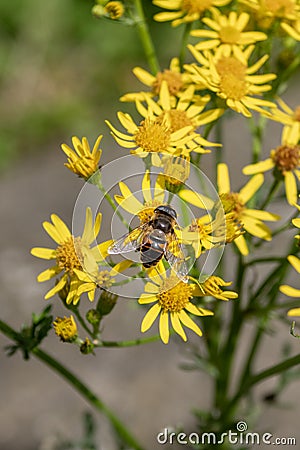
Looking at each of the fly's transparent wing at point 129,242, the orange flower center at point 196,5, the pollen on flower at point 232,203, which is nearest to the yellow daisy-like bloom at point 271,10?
the orange flower center at point 196,5

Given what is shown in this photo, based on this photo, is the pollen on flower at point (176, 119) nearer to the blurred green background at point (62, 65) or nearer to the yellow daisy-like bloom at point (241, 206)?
the yellow daisy-like bloom at point (241, 206)

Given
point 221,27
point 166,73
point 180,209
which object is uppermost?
point 221,27

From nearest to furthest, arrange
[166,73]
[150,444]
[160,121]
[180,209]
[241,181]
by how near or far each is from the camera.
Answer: [180,209] → [160,121] → [166,73] → [150,444] → [241,181]

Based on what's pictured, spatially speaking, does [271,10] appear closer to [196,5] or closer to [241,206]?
[196,5]

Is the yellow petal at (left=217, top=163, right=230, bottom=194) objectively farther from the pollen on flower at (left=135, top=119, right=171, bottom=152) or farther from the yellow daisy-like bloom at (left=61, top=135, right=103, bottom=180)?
the yellow daisy-like bloom at (left=61, top=135, right=103, bottom=180)

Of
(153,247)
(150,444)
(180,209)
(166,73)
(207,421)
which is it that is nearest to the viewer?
(153,247)

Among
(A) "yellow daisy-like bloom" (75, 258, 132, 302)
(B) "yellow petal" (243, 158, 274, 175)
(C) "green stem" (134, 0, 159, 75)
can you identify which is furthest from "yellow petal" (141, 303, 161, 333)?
(C) "green stem" (134, 0, 159, 75)

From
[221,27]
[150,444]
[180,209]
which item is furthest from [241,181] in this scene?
[180,209]

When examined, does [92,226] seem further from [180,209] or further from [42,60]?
[42,60]
